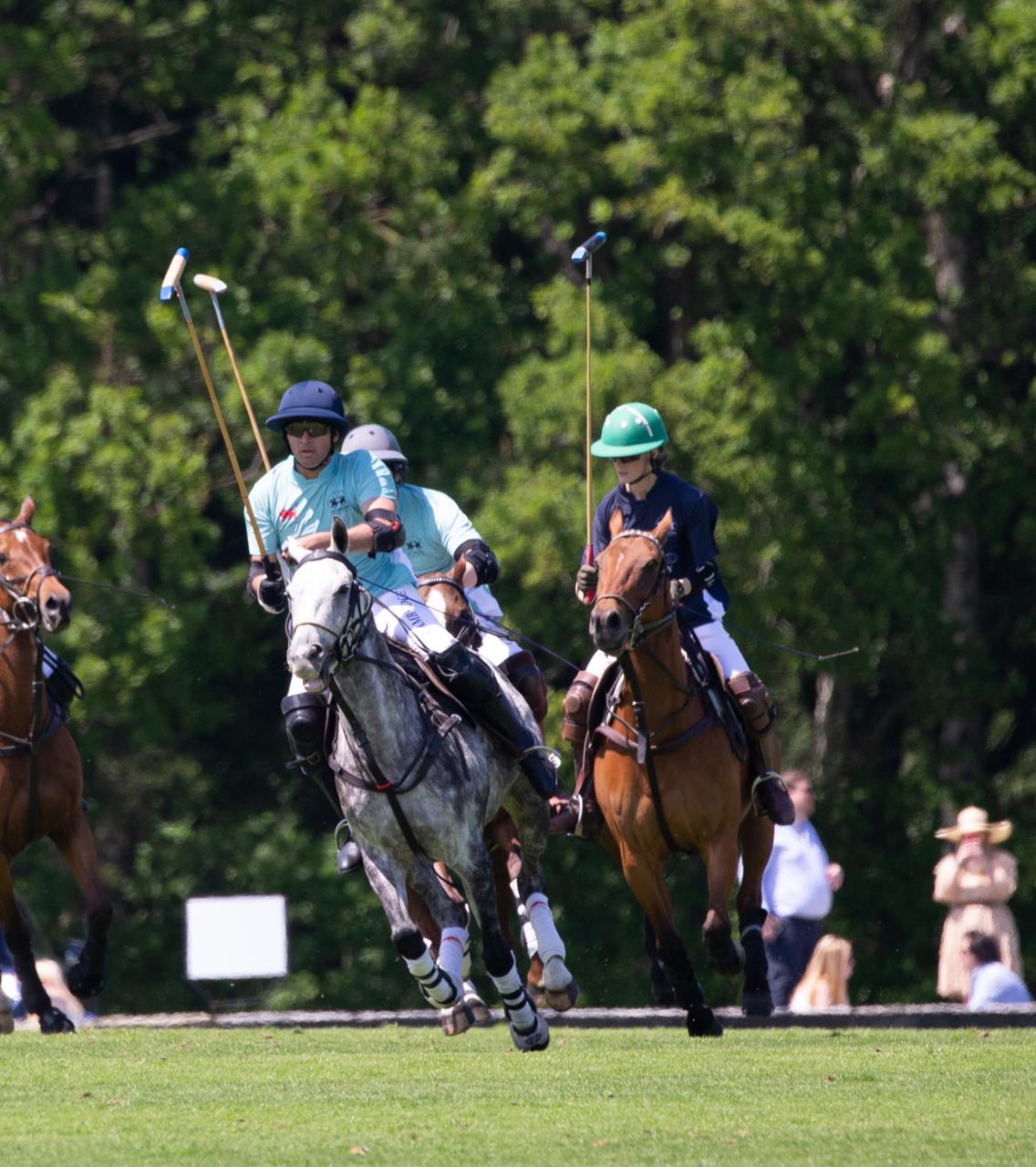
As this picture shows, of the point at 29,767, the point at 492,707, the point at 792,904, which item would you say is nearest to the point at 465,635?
the point at 492,707

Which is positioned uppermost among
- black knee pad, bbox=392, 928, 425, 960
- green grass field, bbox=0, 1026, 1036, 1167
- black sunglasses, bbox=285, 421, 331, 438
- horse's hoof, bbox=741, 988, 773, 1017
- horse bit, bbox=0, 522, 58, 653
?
black sunglasses, bbox=285, 421, 331, 438

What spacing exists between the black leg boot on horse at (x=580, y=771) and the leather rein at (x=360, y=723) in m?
1.04

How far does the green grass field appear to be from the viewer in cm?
762

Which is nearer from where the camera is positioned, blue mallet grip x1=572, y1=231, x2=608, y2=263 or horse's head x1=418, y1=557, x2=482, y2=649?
horse's head x1=418, y1=557, x2=482, y2=649

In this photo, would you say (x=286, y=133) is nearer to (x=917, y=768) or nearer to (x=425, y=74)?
(x=425, y=74)

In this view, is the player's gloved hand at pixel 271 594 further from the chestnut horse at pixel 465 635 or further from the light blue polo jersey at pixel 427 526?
the light blue polo jersey at pixel 427 526

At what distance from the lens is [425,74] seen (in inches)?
926

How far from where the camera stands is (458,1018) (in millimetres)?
9758

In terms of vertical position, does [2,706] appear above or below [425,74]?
below

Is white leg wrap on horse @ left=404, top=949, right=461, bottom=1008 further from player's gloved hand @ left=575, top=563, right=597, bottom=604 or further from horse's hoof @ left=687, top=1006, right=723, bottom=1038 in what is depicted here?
player's gloved hand @ left=575, top=563, right=597, bottom=604

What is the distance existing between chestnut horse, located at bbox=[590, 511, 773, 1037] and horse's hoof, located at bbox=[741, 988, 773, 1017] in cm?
39

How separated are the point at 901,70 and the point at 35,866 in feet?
34.7

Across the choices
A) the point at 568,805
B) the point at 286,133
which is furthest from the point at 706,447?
the point at 568,805

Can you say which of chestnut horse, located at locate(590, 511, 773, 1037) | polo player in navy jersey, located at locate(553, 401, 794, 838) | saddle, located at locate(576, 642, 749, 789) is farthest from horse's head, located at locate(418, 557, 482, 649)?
chestnut horse, located at locate(590, 511, 773, 1037)
